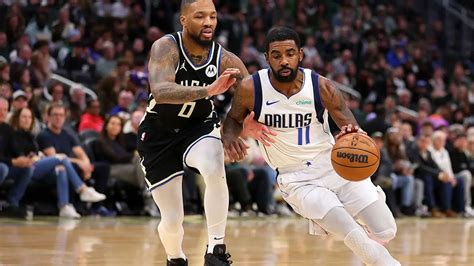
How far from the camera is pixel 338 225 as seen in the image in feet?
20.1

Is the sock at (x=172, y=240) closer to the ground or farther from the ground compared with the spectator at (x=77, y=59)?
closer to the ground

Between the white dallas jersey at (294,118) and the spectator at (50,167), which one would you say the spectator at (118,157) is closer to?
the spectator at (50,167)

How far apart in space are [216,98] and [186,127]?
8390 millimetres

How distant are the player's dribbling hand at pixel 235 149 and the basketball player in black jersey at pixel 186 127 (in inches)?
5.8

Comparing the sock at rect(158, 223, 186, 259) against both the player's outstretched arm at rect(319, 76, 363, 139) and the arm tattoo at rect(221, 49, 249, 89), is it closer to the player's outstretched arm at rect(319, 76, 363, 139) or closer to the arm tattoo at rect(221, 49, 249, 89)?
the arm tattoo at rect(221, 49, 249, 89)

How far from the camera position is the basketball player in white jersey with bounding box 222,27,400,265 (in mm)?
6309

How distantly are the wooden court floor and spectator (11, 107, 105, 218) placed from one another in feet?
0.83

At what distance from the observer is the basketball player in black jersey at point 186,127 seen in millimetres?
6652

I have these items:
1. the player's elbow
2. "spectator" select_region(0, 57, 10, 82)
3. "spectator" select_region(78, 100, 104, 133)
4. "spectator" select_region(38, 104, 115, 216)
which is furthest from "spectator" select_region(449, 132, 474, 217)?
the player's elbow

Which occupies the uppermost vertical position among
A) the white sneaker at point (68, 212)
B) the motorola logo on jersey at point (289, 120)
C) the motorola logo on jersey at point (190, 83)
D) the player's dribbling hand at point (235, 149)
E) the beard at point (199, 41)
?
the beard at point (199, 41)

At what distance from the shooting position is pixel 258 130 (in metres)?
6.50

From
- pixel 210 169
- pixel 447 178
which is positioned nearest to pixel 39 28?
pixel 447 178

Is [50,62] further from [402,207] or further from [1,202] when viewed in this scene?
[402,207]

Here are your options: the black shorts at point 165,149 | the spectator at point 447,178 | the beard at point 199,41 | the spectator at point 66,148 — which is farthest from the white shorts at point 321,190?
the spectator at point 447,178
